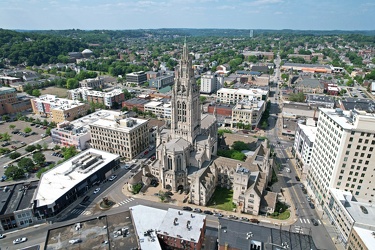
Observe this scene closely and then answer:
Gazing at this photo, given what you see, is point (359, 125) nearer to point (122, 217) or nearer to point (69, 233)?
point (122, 217)

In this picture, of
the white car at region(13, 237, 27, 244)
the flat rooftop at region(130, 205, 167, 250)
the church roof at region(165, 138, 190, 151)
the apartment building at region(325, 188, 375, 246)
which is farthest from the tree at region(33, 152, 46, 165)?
the apartment building at region(325, 188, 375, 246)

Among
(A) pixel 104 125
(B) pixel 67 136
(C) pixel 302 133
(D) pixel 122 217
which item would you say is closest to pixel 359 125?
(C) pixel 302 133

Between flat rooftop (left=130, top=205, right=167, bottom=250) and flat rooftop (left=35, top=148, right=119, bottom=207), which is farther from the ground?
flat rooftop (left=130, top=205, right=167, bottom=250)

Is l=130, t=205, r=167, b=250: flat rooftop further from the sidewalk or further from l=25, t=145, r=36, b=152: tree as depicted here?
l=25, t=145, r=36, b=152: tree

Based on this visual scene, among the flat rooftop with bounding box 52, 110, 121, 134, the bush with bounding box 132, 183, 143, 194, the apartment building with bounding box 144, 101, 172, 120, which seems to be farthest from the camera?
the apartment building with bounding box 144, 101, 172, 120

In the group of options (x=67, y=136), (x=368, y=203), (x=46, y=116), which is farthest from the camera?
(x=46, y=116)

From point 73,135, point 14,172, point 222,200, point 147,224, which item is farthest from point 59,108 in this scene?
point 222,200

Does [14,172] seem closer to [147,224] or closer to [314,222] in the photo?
[147,224]
